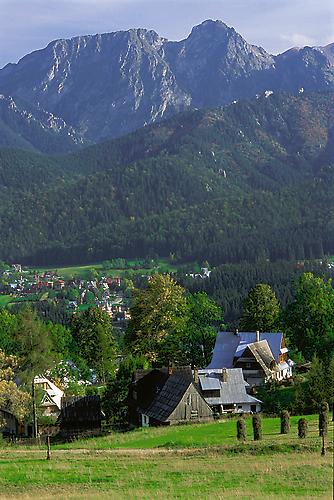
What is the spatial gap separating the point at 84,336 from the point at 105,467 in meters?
46.3

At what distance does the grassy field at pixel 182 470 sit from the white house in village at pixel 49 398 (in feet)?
71.1

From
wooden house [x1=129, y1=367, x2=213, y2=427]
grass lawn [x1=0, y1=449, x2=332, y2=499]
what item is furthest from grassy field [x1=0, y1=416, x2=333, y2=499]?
wooden house [x1=129, y1=367, x2=213, y2=427]

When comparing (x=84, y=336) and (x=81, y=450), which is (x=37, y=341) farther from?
(x=84, y=336)

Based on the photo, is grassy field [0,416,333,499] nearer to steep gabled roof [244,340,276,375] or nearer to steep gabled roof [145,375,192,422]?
steep gabled roof [145,375,192,422]

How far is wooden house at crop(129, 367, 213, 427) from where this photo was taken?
5150 cm

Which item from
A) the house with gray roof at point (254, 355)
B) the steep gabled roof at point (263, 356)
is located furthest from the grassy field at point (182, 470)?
the house with gray roof at point (254, 355)

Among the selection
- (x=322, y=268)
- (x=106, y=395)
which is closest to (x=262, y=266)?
(x=322, y=268)

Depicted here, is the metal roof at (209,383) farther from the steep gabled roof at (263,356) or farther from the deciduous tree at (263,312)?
the deciduous tree at (263,312)

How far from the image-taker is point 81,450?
39.6 m

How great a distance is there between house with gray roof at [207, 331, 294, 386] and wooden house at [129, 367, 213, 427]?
921 centimetres

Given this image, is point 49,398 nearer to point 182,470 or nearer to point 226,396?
point 226,396

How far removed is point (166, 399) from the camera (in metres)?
52.9

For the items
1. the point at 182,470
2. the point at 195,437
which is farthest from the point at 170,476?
the point at 195,437

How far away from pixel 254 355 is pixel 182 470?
33753 millimetres
